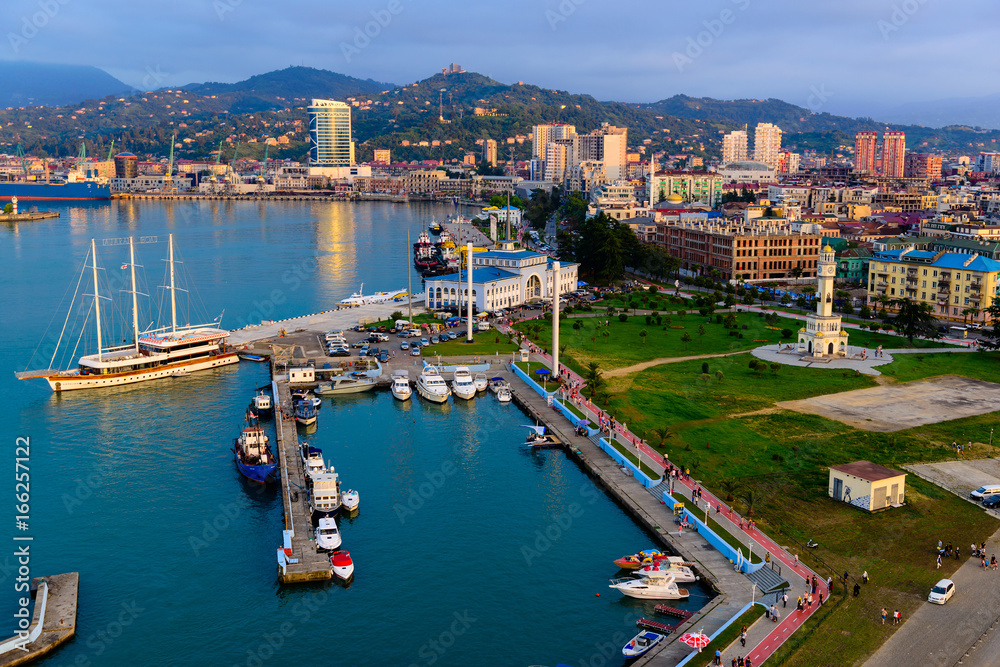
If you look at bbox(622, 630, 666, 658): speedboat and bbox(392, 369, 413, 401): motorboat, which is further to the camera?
bbox(392, 369, 413, 401): motorboat

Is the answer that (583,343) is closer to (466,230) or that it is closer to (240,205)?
(466,230)

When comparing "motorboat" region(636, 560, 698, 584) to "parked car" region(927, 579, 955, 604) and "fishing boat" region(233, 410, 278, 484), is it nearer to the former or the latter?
"parked car" region(927, 579, 955, 604)

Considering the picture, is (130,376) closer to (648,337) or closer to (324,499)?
(324,499)

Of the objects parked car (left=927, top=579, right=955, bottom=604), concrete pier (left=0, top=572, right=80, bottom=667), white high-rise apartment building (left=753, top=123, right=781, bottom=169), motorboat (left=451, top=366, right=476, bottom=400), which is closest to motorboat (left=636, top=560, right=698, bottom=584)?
parked car (left=927, top=579, right=955, bottom=604)

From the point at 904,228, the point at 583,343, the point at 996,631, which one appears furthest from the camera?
the point at 904,228

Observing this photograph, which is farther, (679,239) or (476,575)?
(679,239)

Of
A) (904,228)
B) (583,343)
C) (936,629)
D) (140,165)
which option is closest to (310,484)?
(936,629)

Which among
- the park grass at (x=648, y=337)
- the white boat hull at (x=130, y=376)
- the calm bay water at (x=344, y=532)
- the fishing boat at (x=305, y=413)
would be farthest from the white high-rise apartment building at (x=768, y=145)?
the fishing boat at (x=305, y=413)

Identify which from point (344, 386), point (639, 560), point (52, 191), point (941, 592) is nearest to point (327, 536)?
point (639, 560)
